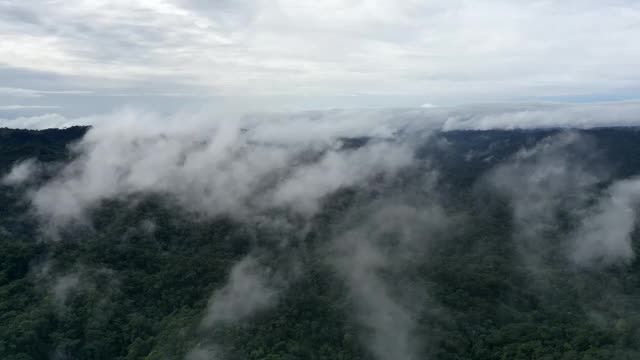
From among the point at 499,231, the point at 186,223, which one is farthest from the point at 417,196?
the point at 186,223

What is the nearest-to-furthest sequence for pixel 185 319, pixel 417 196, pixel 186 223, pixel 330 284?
pixel 185 319
pixel 330 284
pixel 186 223
pixel 417 196

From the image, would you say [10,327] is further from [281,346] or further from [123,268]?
[281,346]

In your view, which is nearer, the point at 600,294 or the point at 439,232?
the point at 600,294

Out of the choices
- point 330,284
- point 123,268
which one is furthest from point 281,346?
point 123,268

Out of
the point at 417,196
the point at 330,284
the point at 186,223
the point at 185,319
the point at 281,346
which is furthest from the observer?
the point at 417,196

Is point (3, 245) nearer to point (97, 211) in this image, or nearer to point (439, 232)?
point (97, 211)

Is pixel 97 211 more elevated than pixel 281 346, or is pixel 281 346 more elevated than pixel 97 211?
pixel 97 211
